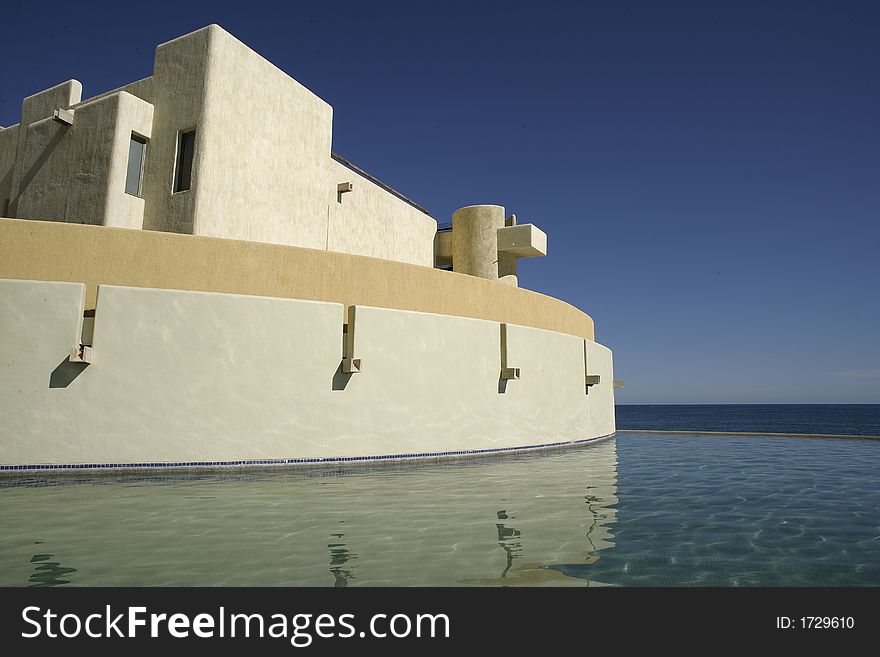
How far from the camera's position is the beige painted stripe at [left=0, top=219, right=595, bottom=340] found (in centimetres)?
942

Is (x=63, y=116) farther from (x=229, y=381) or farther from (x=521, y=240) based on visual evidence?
(x=521, y=240)

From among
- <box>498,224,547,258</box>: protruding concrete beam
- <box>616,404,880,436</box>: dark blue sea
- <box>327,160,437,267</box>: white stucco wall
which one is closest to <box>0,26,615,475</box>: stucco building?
<box>327,160,437,267</box>: white stucco wall

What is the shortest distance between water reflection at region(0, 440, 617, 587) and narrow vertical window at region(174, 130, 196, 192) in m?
7.64

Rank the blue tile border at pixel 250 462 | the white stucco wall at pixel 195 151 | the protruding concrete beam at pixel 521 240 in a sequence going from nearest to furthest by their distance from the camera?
1. the blue tile border at pixel 250 462
2. the white stucco wall at pixel 195 151
3. the protruding concrete beam at pixel 521 240

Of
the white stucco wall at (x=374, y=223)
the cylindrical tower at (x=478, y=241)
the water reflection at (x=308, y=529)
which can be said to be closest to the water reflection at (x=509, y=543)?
the water reflection at (x=308, y=529)

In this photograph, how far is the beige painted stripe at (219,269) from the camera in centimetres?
942

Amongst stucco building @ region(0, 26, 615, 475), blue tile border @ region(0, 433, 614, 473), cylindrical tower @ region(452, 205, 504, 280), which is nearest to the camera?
blue tile border @ region(0, 433, 614, 473)

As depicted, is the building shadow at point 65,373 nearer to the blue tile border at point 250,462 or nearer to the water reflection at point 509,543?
the blue tile border at point 250,462

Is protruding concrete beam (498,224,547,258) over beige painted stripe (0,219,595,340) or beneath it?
over

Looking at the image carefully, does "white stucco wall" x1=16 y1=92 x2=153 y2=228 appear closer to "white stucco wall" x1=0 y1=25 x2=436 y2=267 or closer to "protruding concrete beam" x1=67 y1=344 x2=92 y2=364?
"white stucco wall" x1=0 y1=25 x2=436 y2=267

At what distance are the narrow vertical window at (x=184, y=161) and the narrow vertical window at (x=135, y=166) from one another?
1.06m

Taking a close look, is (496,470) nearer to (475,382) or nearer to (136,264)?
(475,382)

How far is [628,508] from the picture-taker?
7.26 m
